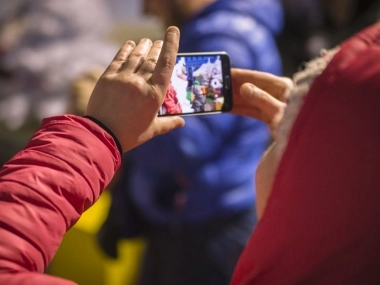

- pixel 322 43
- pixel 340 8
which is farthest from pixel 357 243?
pixel 340 8

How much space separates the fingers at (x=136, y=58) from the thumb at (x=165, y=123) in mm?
66

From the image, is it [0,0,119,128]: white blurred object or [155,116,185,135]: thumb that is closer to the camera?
[155,116,185,135]: thumb

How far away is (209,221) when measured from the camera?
1.20m

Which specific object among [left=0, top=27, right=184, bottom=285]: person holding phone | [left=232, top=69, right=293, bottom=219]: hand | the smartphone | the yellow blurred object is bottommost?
the yellow blurred object

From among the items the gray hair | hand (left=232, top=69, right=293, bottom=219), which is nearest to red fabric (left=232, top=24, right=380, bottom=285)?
the gray hair

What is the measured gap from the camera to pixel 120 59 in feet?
1.92

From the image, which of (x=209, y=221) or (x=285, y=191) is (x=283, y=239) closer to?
(x=285, y=191)

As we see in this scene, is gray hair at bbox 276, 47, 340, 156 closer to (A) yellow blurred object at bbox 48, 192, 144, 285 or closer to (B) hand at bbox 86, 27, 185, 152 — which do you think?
(B) hand at bbox 86, 27, 185, 152

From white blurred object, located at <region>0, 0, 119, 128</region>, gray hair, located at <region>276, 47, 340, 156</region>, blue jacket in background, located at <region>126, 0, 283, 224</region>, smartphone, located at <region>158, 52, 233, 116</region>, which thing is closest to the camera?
gray hair, located at <region>276, 47, 340, 156</region>

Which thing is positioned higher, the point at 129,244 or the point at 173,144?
the point at 173,144

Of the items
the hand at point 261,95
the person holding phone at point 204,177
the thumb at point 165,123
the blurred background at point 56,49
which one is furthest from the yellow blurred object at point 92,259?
the thumb at point 165,123

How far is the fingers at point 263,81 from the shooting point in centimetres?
78

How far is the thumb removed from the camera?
61cm

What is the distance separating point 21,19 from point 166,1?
83 centimetres
